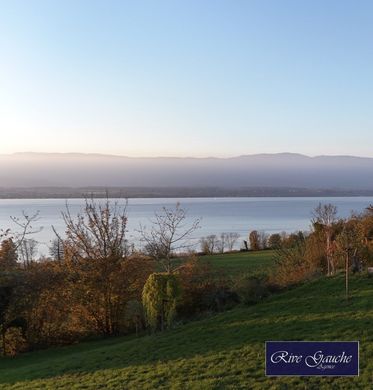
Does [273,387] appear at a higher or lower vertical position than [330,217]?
lower

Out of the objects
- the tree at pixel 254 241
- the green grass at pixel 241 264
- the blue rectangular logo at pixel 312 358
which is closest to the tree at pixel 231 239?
the tree at pixel 254 241

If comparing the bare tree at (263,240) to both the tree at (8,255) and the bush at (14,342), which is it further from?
the bush at (14,342)

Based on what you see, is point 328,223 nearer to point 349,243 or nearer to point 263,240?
point 349,243

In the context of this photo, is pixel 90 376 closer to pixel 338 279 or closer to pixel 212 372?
pixel 212 372

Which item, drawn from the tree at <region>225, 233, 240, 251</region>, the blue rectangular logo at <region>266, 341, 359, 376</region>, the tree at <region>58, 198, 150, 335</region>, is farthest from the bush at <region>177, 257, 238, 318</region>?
the tree at <region>225, 233, 240, 251</region>

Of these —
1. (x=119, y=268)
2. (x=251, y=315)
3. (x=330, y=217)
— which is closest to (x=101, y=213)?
(x=119, y=268)

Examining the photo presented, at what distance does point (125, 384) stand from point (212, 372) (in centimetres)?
183

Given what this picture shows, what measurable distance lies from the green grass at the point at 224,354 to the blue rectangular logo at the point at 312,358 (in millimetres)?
1176

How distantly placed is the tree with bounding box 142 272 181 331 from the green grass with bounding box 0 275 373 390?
807 mm

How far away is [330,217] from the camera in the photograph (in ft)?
95.3

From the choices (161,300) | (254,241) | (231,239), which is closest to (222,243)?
(231,239)

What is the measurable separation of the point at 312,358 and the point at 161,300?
30.3 feet

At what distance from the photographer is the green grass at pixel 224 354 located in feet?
29.3

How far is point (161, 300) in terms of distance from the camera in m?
15.6
